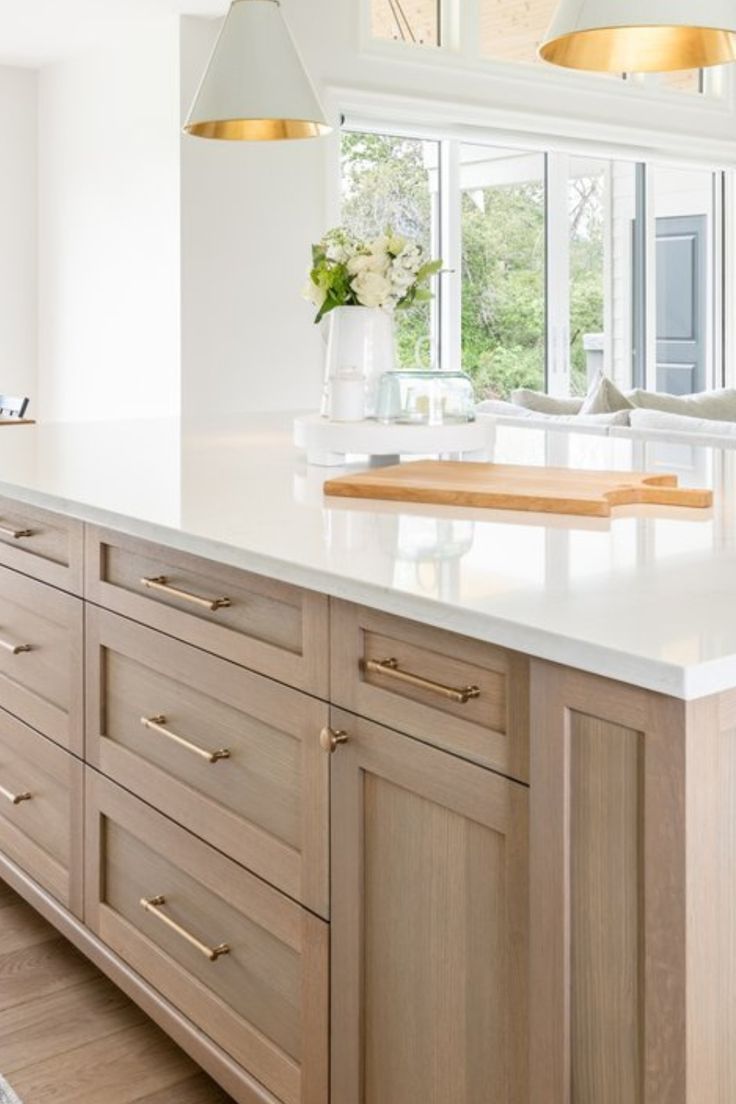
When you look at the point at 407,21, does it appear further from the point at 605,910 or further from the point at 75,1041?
the point at 605,910

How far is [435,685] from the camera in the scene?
4.71 ft

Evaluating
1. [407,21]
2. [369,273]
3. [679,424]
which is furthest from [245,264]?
[369,273]

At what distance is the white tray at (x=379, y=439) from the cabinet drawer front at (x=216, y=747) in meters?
0.59

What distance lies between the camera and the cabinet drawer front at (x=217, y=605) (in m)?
1.65

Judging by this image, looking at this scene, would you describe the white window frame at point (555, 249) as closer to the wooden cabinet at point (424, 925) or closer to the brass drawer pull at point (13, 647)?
the brass drawer pull at point (13, 647)

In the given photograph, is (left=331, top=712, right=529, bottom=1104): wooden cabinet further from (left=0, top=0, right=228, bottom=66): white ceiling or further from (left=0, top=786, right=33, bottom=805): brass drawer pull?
(left=0, top=0, right=228, bottom=66): white ceiling

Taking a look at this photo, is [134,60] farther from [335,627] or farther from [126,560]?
[335,627]

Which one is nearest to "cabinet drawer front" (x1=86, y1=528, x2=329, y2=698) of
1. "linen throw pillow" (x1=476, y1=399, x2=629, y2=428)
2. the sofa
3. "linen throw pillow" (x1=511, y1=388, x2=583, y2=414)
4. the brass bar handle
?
the brass bar handle

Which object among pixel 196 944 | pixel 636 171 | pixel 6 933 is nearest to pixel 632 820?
pixel 196 944

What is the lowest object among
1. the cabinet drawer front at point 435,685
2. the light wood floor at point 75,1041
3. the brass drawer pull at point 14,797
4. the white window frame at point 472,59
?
the light wood floor at point 75,1041

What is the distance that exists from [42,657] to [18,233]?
5.36 m

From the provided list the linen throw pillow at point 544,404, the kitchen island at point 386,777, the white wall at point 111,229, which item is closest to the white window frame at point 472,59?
the white wall at point 111,229

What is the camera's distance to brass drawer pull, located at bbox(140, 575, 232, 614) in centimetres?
185

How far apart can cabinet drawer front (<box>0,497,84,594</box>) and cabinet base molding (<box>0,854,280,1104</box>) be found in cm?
60
